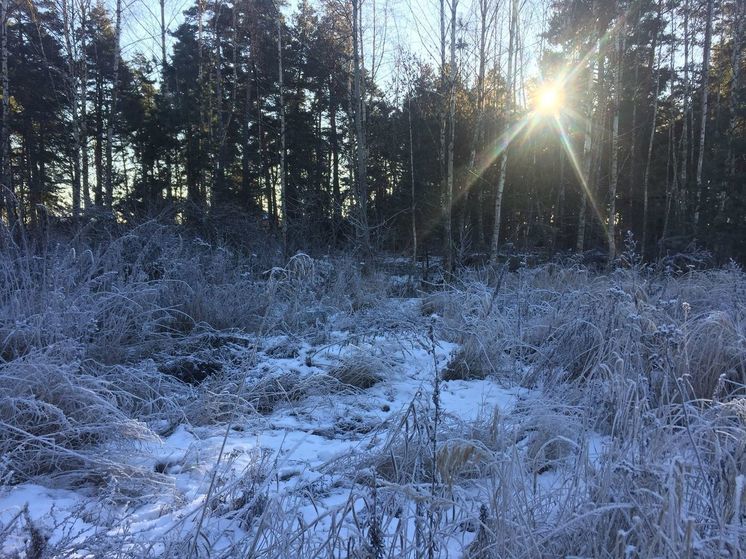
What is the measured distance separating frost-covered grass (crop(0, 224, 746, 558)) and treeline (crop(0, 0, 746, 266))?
276 inches

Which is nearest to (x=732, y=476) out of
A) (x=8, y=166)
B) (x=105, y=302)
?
(x=105, y=302)

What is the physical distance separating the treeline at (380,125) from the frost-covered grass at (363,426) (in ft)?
23.0

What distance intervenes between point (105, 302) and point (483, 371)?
11.9 ft

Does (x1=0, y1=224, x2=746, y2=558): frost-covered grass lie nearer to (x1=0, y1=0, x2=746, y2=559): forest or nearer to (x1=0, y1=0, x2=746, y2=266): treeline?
(x1=0, y1=0, x2=746, y2=559): forest

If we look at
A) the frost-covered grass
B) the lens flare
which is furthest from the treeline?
the frost-covered grass

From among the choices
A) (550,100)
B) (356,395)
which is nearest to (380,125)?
(550,100)

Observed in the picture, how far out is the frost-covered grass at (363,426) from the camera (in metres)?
1.55

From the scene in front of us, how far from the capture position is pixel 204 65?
65.4ft

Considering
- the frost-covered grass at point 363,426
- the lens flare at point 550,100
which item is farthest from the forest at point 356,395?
the lens flare at point 550,100

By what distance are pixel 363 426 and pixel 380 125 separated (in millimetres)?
18659

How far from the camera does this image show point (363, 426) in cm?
298

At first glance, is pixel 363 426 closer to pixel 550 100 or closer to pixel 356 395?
pixel 356 395

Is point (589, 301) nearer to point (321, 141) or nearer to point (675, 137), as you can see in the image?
point (321, 141)

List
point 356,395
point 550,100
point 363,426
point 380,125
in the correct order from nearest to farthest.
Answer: point 363,426, point 356,395, point 550,100, point 380,125
